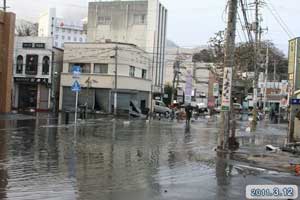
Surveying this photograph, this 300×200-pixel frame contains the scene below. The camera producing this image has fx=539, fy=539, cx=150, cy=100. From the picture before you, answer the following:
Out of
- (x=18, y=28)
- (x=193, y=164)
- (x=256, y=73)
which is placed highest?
(x=18, y=28)

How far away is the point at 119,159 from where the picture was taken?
16.1m

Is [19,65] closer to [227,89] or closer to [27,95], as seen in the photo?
[27,95]

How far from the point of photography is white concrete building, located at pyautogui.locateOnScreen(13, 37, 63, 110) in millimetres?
66312

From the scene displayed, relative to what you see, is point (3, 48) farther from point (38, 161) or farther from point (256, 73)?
point (38, 161)

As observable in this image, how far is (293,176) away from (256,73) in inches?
1173

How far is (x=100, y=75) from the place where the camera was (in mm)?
66125

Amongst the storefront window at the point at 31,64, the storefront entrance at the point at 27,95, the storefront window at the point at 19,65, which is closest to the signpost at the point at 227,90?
the storefront entrance at the point at 27,95

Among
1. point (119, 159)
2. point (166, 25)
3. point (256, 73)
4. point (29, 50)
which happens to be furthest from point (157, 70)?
point (119, 159)

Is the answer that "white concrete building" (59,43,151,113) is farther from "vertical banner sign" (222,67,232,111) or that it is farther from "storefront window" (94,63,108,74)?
"vertical banner sign" (222,67,232,111)

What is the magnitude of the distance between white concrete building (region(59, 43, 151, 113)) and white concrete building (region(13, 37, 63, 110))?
196cm

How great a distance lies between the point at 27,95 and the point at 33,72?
3127mm

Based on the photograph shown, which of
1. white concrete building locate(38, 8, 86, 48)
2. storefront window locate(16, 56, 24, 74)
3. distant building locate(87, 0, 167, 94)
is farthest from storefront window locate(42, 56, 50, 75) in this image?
white concrete building locate(38, 8, 86, 48)

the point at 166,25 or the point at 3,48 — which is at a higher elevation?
the point at 166,25

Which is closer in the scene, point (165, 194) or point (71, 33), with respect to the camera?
point (165, 194)
